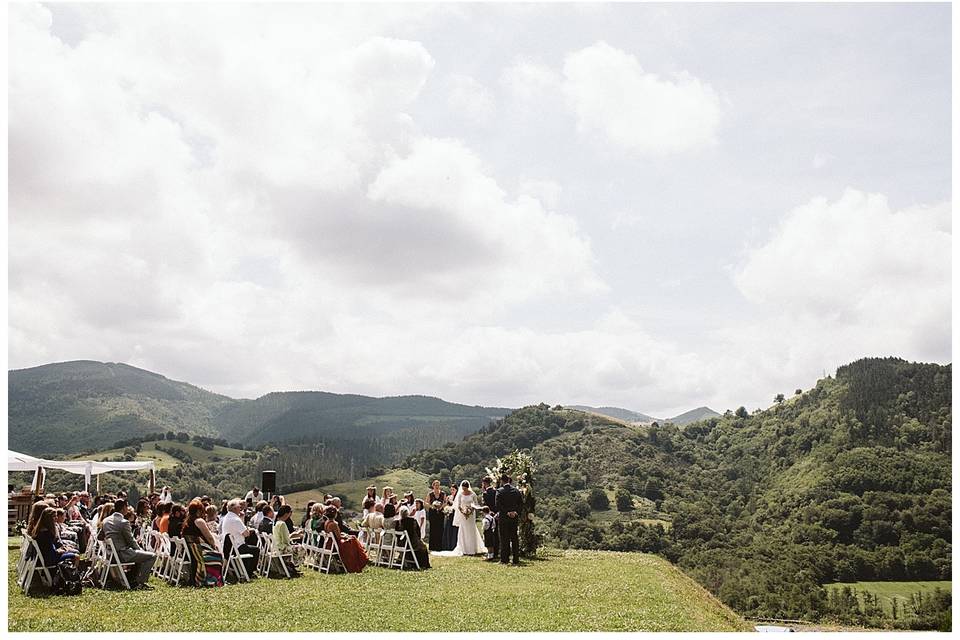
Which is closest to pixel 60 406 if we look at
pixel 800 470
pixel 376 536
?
pixel 800 470

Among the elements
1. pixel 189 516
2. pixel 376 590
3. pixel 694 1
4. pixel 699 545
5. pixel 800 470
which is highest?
pixel 694 1

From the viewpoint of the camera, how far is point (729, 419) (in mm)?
76750

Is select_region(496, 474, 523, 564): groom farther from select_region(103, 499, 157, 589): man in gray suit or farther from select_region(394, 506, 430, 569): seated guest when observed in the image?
select_region(103, 499, 157, 589): man in gray suit

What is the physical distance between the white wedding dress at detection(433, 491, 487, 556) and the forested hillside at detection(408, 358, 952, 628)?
88.5ft

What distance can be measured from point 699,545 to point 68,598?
48992 millimetres

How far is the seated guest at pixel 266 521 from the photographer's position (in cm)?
1400

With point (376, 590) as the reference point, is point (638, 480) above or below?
below

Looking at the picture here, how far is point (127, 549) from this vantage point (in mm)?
11062

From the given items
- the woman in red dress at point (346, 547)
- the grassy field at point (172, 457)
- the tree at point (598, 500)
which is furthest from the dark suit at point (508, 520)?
the grassy field at point (172, 457)

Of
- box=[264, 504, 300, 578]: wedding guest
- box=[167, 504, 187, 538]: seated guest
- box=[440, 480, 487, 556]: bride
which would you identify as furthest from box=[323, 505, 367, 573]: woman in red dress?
box=[440, 480, 487, 556]: bride

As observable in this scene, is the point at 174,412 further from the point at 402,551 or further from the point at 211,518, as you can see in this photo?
the point at 402,551

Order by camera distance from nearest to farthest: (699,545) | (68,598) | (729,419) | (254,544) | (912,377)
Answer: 1. (68,598)
2. (254,544)
3. (699,545)
4. (912,377)
5. (729,419)

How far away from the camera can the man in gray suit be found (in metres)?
11.0

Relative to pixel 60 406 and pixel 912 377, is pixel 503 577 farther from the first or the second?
pixel 60 406
